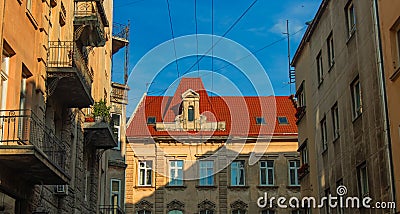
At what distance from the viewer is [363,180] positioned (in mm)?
18734

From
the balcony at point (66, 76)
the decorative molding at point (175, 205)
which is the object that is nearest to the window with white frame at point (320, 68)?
the balcony at point (66, 76)

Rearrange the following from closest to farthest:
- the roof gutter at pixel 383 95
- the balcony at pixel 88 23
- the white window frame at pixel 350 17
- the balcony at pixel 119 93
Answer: the roof gutter at pixel 383 95, the white window frame at pixel 350 17, the balcony at pixel 88 23, the balcony at pixel 119 93

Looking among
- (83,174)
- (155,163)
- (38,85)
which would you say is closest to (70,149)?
(83,174)

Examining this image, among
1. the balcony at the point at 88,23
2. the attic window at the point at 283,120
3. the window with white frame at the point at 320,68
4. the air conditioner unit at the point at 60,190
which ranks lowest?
the air conditioner unit at the point at 60,190

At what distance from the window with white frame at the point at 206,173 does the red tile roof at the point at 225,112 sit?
192 centimetres

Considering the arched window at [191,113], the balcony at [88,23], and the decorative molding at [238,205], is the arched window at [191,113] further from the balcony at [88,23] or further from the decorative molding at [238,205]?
the balcony at [88,23]

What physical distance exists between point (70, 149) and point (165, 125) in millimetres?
22587

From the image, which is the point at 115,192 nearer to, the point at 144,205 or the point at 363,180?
the point at 144,205

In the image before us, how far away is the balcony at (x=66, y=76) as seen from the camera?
16812mm

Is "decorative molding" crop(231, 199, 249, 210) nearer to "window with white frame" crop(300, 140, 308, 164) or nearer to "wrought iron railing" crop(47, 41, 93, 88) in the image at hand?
"window with white frame" crop(300, 140, 308, 164)

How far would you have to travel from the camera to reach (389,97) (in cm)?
1620

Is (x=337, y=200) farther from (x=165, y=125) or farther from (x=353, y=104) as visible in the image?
(x=165, y=125)

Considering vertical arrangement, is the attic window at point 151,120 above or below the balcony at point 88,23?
above

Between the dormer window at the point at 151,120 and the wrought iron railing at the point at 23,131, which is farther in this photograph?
the dormer window at the point at 151,120
